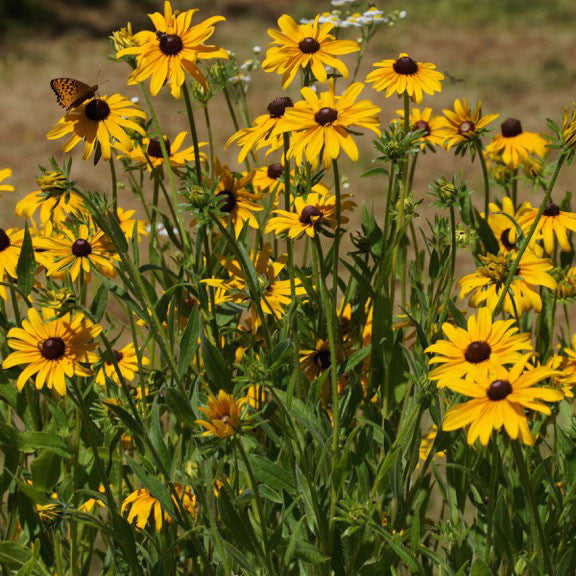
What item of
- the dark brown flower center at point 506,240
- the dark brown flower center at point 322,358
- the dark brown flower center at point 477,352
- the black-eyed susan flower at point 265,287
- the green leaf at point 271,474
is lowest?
the green leaf at point 271,474

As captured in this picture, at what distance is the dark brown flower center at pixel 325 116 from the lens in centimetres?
119

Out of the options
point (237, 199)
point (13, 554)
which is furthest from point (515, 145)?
point (13, 554)

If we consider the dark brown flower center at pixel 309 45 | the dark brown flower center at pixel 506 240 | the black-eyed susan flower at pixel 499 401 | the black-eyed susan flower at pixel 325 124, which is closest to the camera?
the black-eyed susan flower at pixel 499 401

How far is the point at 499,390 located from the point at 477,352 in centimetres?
9

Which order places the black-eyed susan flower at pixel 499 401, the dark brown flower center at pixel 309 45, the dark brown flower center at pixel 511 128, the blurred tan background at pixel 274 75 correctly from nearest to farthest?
the black-eyed susan flower at pixel 499 401 < the dark brown flower center at pixel 309 45 < the dark brown flower center at pixel 511 128 < the blurred tan background at pixel 274 75

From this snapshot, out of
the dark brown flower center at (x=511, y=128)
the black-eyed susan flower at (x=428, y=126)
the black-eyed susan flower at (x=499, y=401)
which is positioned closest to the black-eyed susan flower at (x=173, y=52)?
the black-eyed susan flower at (x=428, y=126)

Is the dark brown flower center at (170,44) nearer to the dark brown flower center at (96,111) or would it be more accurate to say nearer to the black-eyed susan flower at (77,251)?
the dark brown flower center at (96,111)

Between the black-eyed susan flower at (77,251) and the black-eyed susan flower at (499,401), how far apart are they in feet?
1.92

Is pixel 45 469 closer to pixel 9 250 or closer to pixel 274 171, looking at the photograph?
pixel 9 250

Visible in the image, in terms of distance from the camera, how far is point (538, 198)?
3.85 metres

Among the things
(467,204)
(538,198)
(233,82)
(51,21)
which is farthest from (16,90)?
(467,204)

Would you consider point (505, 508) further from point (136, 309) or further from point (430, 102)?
point (430, 102)

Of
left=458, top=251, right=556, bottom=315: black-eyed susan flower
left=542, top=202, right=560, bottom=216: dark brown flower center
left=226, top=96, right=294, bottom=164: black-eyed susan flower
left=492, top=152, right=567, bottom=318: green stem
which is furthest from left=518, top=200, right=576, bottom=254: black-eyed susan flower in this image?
left=226, top=96, right=294, bottom=164: black-eyed susan flower

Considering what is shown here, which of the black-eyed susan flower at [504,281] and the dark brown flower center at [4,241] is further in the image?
the dark brown flower center at [4,241]
